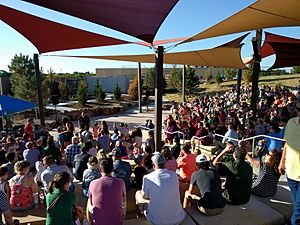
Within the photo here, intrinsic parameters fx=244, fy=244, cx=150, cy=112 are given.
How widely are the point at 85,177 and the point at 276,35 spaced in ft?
37.5

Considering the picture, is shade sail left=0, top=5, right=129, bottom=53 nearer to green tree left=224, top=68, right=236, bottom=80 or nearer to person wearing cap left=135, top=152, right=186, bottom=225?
person wearing cap left=135, top=152, right=186, bottom=225

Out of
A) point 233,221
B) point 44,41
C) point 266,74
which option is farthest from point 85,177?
point 266,74

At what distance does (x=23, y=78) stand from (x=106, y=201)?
2517 cm

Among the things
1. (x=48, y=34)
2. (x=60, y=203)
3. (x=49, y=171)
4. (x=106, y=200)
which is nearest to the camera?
(x=60, y=203)

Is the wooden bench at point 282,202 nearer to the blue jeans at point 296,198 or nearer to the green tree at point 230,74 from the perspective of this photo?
the blue jeans at point 296,198

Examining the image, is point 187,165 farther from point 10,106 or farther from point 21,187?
point 10,106

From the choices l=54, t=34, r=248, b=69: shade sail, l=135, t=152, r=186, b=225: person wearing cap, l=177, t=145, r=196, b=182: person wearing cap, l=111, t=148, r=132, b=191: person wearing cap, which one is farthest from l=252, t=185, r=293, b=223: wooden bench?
l=54, t=34, r=248, b=69: shade sail

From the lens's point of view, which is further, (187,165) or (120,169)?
(187,165)

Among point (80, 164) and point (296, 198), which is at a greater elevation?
point (296, 198)

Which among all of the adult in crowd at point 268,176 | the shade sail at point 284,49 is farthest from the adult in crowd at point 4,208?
the shade sail at point 284,49

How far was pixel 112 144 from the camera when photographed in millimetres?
7875

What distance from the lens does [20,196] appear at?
3.69m

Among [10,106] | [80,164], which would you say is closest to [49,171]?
[80,164]

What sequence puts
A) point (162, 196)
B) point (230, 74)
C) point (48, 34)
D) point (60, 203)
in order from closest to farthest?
point (60, 203) < point (162, 196) < point (48, 34) < point (230, 74)
